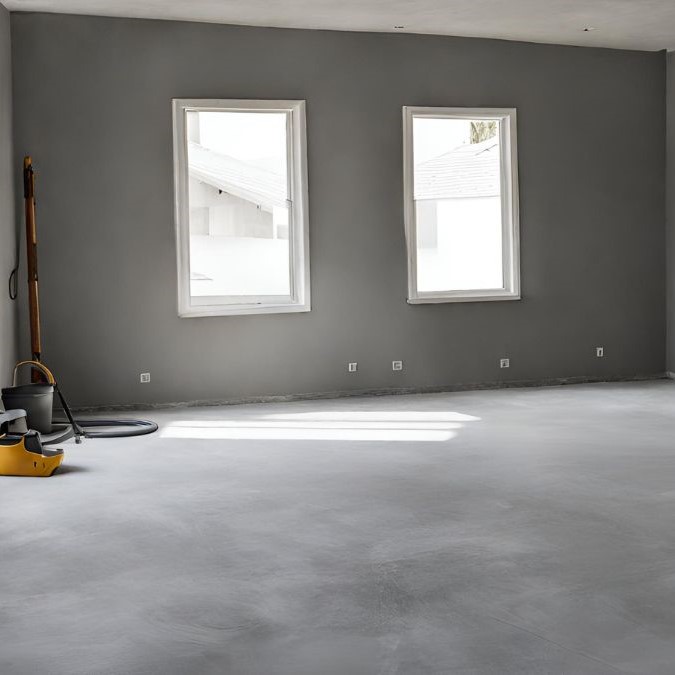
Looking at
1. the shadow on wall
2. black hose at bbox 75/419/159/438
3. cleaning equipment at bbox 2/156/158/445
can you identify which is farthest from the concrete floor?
cleaning equipment at bbox 2/156/158/445

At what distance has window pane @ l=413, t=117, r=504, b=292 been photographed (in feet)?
27.2

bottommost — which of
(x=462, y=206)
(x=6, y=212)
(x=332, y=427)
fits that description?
(x=332, y=427)

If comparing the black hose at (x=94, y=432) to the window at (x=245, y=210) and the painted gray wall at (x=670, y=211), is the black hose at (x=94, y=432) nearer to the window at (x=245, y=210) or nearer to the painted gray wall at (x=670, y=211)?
the window at (x=245, y=210)

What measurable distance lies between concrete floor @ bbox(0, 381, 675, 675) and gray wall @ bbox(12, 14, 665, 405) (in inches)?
59.5

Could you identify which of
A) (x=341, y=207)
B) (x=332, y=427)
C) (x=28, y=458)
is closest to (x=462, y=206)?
(x=341, y=207)

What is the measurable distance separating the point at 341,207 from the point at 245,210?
0.79 meters

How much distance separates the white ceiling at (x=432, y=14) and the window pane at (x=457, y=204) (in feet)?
2.81

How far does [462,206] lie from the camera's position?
842cm

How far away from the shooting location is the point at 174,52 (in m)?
7.51

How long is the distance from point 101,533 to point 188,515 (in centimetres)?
43

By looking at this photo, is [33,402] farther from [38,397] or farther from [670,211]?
[670,211]

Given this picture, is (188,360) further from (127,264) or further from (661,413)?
(661,413)

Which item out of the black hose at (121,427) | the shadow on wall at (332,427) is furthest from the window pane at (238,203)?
the black hose at (121,427)

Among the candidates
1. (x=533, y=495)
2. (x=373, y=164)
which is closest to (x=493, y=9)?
(x=373, y=164)
